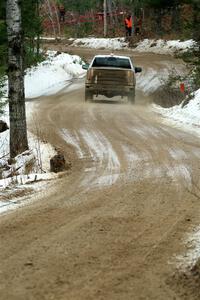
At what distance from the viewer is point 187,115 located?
16.4 metres

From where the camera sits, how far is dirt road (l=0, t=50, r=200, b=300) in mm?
4266

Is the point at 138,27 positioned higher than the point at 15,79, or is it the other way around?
the point at 15,79

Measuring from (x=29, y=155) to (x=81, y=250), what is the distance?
18.5 ft

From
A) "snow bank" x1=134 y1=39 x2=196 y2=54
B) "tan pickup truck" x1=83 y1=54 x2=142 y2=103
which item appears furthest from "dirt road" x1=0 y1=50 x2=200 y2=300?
"snow bank" x1=134 y1=39 x2=196 y2=54

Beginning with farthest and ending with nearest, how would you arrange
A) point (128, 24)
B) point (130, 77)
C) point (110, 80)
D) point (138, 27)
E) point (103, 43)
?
point (103, 43) < point (138, 27) < point (128, 24) < point (130, 77) < point (110, 80)

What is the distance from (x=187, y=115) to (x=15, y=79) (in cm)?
725

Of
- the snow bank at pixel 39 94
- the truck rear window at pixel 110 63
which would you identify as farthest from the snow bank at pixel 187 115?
the snow bank at pixel 39 94

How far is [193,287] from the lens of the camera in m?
4.20

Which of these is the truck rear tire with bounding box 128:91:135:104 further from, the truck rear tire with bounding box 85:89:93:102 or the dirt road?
the dirt road

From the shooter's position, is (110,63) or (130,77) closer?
(130,77)

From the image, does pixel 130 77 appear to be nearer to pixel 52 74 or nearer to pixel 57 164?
pixel 52 74

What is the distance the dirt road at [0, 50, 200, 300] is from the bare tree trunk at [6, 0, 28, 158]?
3.54 feet

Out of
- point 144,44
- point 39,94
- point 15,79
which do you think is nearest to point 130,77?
point 39,94

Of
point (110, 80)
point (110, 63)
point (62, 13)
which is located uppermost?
point (62, 13)
